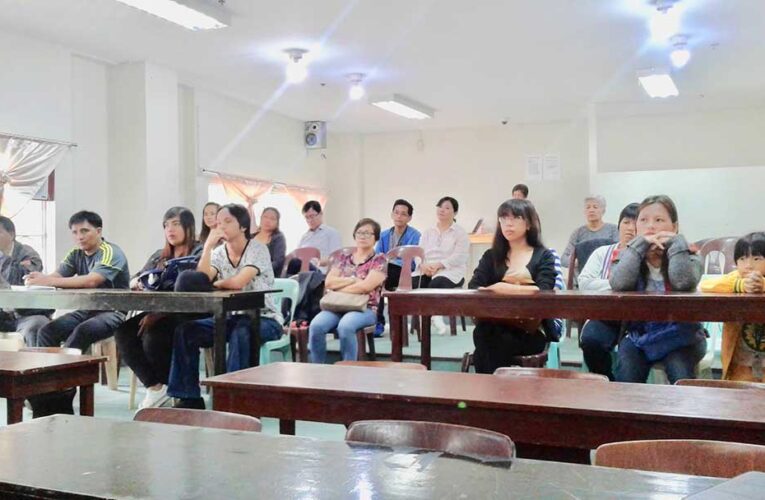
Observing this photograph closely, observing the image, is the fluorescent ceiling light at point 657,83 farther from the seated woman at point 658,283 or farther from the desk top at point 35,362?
the desk top at point 35,362

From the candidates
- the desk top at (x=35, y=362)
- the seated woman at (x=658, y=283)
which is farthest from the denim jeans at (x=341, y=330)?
the desk top at (x=35, y=362)

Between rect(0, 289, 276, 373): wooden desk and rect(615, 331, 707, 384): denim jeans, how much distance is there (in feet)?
6.08

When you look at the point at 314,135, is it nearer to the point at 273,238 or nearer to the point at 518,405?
the point at 273,238

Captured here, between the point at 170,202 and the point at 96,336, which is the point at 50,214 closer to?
the point at 170,202

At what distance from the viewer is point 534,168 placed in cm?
939

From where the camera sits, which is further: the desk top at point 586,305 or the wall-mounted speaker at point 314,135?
the wall-mounted speaker at point 314,135

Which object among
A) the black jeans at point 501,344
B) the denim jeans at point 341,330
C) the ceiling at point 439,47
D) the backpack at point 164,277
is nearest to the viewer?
the black jeans at point 501,344

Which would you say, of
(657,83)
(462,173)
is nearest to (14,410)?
(657,83)

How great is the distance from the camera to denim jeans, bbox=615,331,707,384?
10.3 feet

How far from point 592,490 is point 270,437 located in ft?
2.31

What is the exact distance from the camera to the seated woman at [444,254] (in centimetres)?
591

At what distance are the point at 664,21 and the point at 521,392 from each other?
14.0ft

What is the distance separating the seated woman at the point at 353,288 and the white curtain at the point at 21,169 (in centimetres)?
263

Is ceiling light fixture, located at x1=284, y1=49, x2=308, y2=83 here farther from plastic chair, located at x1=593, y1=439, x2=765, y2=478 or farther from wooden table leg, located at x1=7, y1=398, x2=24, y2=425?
plastic chair, located at x1=593, y1=439, x2=765, y2=478
